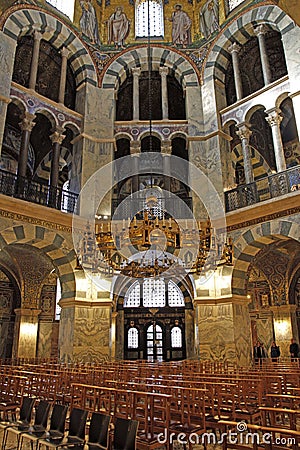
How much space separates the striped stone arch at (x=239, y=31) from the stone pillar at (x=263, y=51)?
26cm

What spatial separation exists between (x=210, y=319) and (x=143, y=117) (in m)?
10.6

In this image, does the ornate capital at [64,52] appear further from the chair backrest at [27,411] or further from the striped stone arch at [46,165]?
the chair backrest at [27,411]

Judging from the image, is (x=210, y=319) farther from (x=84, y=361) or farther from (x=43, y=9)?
(x=43, y=9)

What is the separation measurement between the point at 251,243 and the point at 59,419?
891 centimetres

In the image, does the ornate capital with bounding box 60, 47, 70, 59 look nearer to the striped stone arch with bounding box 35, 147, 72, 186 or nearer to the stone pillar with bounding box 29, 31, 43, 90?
the stone pillar with bounding box 29, 31, 43, 90

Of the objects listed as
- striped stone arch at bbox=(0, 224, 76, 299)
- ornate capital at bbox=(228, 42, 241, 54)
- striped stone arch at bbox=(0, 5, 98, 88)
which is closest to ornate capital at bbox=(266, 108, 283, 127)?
ornate capital at bbox=(228, 42, 241, 54)

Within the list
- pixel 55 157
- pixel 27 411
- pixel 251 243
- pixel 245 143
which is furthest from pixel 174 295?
pixel 27 411

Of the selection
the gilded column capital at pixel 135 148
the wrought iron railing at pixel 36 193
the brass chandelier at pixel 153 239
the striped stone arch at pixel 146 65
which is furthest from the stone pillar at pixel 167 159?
the brass chandelier at pixel 153 239

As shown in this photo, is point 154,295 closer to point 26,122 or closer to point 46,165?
point 46,165

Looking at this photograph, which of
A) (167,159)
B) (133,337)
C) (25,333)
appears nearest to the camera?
(167,159)

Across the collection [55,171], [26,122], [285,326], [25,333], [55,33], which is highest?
[55,33]

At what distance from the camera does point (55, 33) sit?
14930 millimetres

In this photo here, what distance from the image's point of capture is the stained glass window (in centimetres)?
2367

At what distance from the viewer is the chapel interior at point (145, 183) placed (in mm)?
10531
